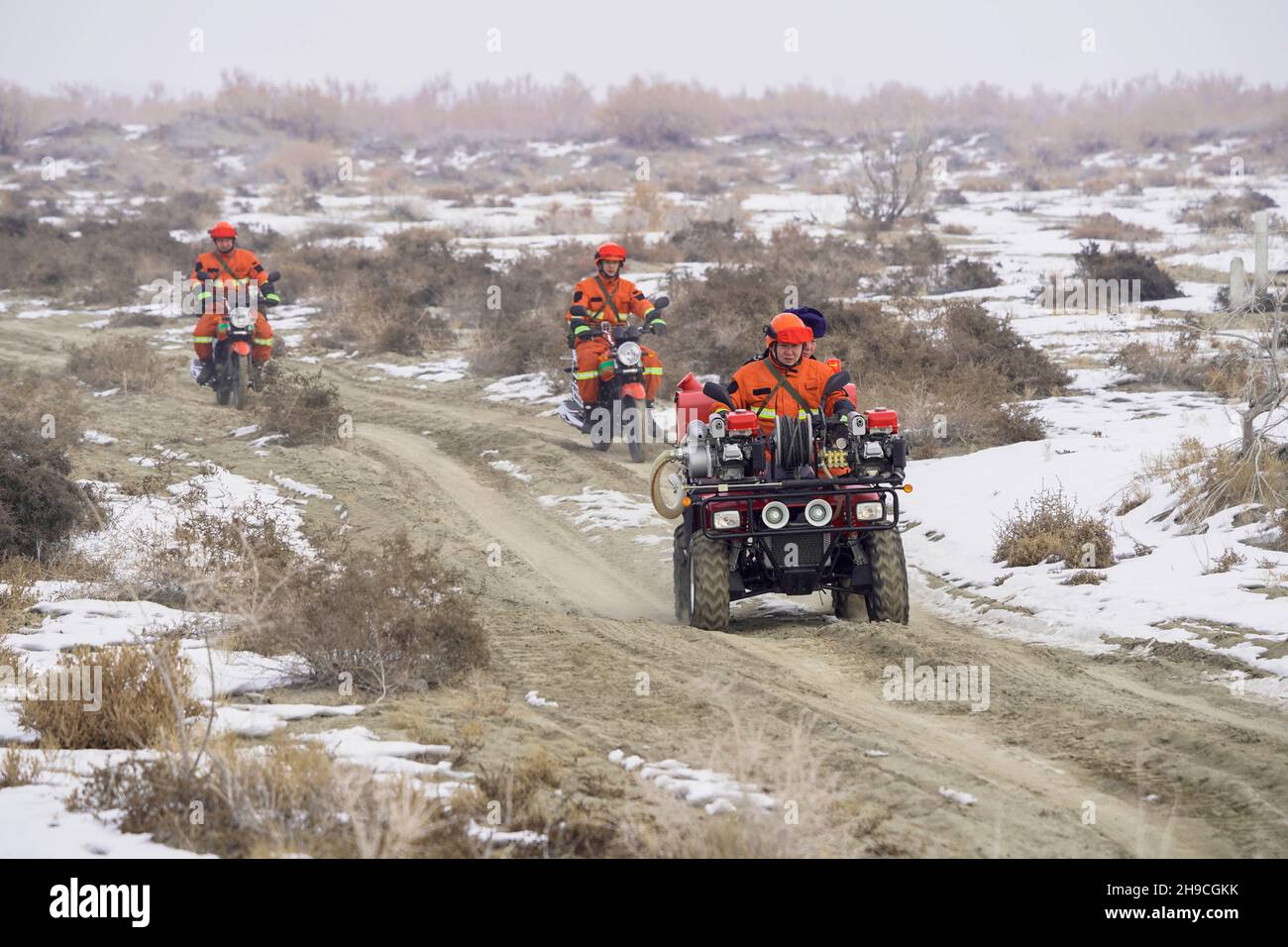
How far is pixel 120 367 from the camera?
20359 millimetres

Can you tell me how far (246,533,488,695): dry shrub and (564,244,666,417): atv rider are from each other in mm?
7912

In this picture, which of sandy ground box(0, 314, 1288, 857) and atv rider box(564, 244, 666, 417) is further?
atv rider box(564, 244, 666, 417)

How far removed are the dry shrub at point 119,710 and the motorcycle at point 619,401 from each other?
9199 mm

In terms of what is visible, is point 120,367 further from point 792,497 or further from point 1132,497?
point 1132,497

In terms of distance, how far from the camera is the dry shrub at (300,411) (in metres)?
16.8

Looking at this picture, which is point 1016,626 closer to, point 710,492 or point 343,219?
point 710,492

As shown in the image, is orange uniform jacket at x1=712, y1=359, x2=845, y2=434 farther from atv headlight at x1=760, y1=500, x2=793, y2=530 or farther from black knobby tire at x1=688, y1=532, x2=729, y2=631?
black knobby tire at x1=688, y1=532, x2=729, y2=631

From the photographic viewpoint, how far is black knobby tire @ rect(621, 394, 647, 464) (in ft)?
51.7

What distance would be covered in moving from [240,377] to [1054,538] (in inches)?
452

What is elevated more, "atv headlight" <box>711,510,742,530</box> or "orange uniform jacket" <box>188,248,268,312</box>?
"orange uniform jacket" <box>188,248,268,312</box>

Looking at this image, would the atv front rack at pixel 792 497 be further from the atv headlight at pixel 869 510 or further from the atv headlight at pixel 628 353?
the atv headlight at pixel 628 353

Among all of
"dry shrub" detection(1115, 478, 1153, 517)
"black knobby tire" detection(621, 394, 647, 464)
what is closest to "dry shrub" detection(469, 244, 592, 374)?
"black knobby tire" detection(621, 394, 647, 464)
